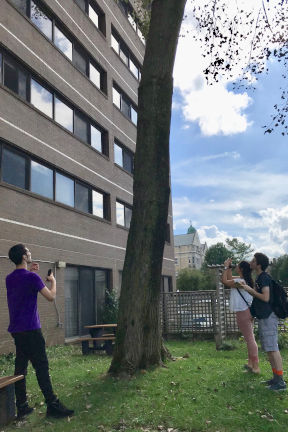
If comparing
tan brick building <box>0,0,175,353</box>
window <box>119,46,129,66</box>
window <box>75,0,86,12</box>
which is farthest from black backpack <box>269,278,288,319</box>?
window <box>119,46,129,66</box>

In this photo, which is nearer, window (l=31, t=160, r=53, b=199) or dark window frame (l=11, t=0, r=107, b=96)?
window (l=31, t=160, r=53, b=199)

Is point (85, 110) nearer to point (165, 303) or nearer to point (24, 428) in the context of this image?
point (165, 303)

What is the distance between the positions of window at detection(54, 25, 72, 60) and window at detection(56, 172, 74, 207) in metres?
5.12

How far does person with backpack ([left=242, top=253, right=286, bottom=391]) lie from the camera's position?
19.3 ft

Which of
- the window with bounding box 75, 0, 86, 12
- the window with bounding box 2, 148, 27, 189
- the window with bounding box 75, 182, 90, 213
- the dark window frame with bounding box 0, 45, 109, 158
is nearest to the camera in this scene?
the window with bounding box 2, 148, 27, 189

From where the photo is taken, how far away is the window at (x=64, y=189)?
51.9ft

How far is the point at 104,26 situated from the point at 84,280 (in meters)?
12.9

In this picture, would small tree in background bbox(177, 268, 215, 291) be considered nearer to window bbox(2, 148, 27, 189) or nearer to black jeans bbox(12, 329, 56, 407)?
window bbox(2, 148, 27, 189)

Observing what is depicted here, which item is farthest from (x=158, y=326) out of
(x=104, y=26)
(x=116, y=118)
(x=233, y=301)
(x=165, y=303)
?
(x=104, y=26)

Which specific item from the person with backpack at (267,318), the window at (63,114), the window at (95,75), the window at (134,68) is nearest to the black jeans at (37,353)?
the person with backpack at (267,318)

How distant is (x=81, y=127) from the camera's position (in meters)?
18.5

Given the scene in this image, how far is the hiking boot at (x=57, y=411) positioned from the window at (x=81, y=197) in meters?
12.5

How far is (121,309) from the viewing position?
22.2 feet

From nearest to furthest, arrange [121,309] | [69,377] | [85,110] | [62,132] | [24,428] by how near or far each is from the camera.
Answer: [24,428] → [121,309] → [69,377] → [62,132] → [85,110]
